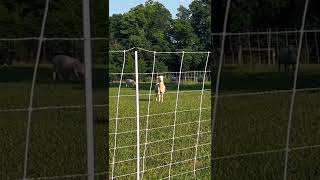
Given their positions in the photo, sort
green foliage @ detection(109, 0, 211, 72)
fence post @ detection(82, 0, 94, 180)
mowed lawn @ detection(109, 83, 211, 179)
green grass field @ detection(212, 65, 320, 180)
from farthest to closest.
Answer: green foliage @ detection(109, 0, 211, 72) → mowed lawn @ detection(109, 83, 211, 179) → green grass field @ detection(212, 65, 320, 180) → fence post @ detection(82, 0, 94, 180)

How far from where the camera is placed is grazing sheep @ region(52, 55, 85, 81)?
67.9 inches

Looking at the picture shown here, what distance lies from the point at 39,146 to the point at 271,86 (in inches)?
38.0

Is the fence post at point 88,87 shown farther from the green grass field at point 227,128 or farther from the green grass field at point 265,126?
the green grass field at point 265,126

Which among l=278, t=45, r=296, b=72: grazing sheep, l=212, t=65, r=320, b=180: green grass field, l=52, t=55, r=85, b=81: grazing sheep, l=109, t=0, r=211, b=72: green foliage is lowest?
l=212, t=65, r=320, b=180: green grass field

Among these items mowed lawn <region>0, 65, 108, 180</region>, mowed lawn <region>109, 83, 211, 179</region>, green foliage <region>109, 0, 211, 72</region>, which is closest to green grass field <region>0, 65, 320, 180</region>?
mowed lawn <region>0, 65, 108, 180</region>

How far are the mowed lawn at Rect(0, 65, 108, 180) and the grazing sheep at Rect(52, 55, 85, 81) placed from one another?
0.11ft

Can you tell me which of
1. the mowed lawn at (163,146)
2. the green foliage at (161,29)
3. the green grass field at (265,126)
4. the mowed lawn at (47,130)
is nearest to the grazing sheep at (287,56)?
the green grass field at (265,126)

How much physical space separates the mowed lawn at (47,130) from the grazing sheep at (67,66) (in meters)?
0.03

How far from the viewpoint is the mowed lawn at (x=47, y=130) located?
1733 millimetres

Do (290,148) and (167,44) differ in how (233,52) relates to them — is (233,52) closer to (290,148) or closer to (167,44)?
(290,148)

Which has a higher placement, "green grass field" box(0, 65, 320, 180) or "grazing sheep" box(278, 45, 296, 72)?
"grazing sheep" box(278, 45, 296, 72)

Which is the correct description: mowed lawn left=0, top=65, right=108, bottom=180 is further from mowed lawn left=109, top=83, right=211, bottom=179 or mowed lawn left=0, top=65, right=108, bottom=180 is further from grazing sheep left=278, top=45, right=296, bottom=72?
mowed lawn left=109, top=83, right=211, bottom=179

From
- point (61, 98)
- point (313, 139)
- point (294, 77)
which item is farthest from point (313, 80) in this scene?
point (61, 98)

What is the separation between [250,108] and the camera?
2.02m
